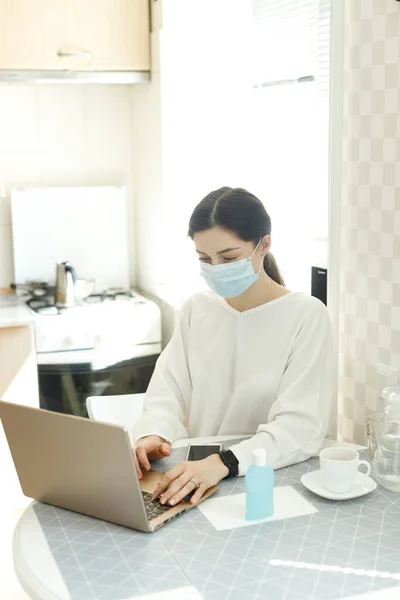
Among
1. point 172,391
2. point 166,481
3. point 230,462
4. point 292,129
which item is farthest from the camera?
point 292,129

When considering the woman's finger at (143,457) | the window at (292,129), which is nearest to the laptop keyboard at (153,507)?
→ the woman's finger at (143,457)

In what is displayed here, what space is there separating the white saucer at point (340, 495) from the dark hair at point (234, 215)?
0.63 meters

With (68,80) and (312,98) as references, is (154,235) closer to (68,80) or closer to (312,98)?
(68,80)

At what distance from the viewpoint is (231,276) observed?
203cm

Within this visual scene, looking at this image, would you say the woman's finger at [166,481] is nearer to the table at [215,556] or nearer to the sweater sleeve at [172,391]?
the table at [215,556]

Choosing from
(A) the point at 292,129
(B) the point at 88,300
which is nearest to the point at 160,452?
(A) the point at 292,129

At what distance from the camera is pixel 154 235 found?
146 inches

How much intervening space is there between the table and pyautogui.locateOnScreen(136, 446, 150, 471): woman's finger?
0.77 ft

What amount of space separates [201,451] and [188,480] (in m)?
0.22

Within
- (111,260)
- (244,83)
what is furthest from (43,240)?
(244,83)

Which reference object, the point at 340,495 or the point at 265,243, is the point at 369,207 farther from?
the point at 340,495

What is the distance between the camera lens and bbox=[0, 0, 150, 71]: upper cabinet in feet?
11.1

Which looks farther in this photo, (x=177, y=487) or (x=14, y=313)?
(x=14, y=313)

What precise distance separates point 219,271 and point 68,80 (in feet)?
5.87
